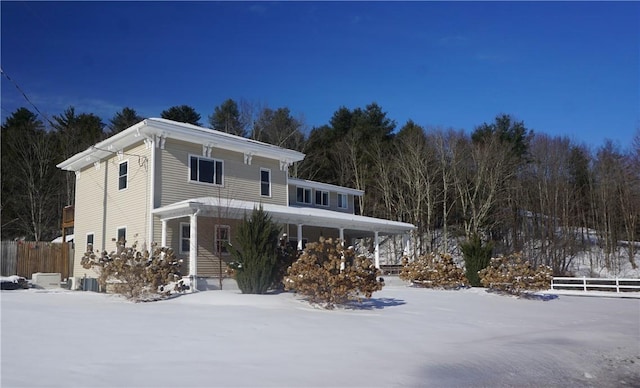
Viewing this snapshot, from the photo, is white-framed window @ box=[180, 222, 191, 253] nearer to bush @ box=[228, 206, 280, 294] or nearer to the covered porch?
the covered porch

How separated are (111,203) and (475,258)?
1618 centimetres

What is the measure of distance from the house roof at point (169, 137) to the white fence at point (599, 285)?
14366 mm

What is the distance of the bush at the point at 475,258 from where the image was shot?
23.5 metres

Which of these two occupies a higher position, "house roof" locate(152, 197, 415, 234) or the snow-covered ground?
"house roof" locate(152, 197, 415, 234)

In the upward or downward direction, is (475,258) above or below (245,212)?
below

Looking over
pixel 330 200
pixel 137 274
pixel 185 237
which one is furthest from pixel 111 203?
pixel 330 200

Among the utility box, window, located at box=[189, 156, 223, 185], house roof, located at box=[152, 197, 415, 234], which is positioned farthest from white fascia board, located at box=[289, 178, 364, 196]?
the utility box

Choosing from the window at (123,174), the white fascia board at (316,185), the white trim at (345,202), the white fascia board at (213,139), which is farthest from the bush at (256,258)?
the white trim at (345,202)

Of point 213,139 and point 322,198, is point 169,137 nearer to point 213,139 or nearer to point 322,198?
point 213,139

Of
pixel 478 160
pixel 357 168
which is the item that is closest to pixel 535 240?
pixel 478 160

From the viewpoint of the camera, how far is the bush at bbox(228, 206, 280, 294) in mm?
15188

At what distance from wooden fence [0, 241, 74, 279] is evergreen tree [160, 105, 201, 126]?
67.9 ft

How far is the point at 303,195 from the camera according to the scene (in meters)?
29.2

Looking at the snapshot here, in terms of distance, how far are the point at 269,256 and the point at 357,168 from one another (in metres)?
29.5
